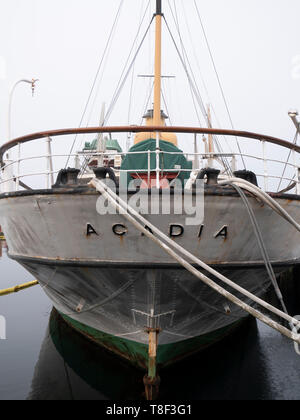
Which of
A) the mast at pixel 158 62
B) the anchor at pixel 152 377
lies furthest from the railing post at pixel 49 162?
the mast at pixel 158 62

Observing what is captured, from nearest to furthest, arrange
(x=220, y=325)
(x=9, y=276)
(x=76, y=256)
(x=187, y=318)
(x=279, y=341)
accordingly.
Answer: (x=76, y=256), (x=187, y=318), (x=220, y=325), (x=279, y=341), (x=9, y=276)

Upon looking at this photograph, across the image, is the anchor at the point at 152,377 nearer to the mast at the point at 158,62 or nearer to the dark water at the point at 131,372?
the dark water at the point at 131,372

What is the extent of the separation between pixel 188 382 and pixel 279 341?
3890 millimetres

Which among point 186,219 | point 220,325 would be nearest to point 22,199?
point 186,219

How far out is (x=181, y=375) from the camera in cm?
572

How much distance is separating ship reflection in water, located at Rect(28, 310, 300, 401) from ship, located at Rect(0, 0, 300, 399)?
0.42m

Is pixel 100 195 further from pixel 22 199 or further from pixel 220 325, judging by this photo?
pixel 220 325

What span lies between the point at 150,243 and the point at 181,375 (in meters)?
2.81

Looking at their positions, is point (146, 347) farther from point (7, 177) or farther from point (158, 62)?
point (158, 62)

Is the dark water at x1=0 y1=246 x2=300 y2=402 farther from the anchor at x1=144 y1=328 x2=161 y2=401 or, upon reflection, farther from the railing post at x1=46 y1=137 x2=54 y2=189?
the railing post at x1=46 y1=137 x2=54 y2=189

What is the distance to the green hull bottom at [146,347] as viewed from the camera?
526 centimetres

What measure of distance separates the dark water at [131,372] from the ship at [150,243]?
19.6 inches

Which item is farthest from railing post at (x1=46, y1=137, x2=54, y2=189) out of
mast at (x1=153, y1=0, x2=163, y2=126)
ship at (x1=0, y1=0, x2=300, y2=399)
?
mast at (x1=153, y1=0, x2=163, y2=126)

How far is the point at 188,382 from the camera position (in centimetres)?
556
